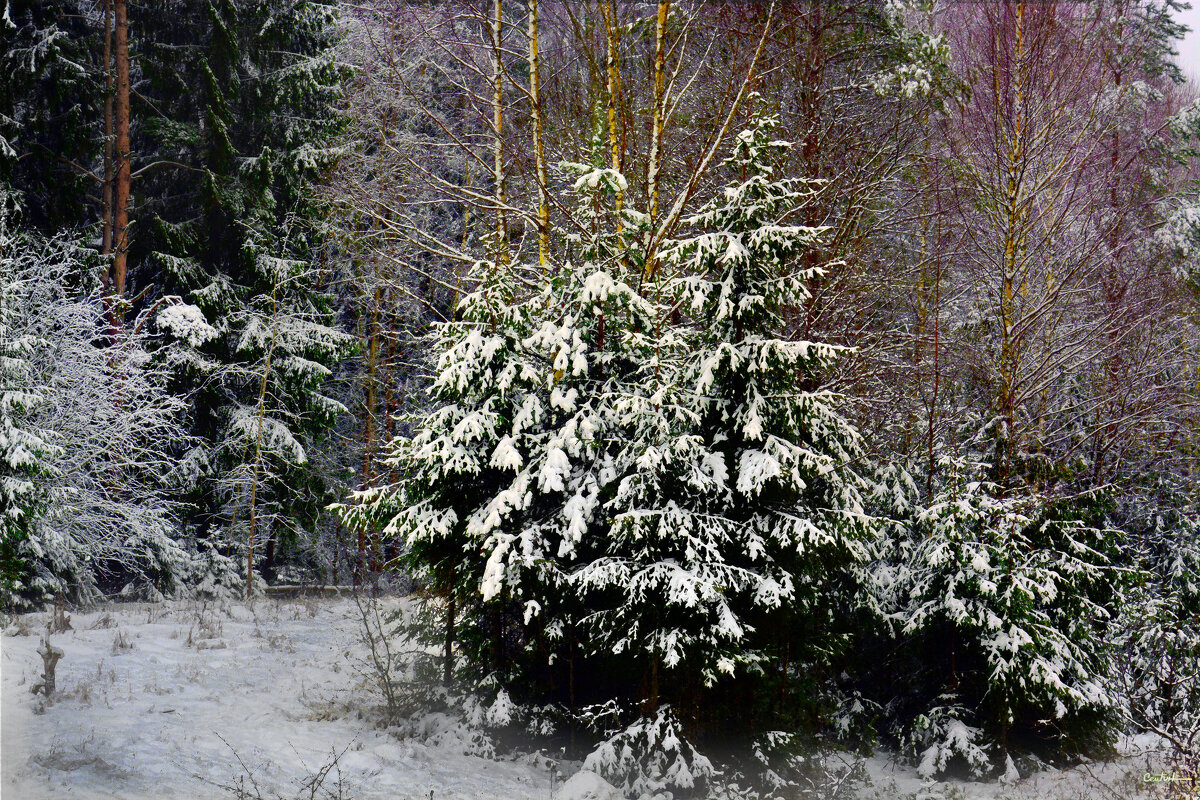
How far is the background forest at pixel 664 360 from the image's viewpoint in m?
7.34

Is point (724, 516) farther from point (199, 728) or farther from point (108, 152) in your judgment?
point (108, 152)

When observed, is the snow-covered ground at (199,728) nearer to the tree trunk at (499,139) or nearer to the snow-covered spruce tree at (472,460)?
the snow-covered spruce tree at (472,460)

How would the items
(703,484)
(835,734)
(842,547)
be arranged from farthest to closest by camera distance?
(835,734) < (842,547) < (703,484)

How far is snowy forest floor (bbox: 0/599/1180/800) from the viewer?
6066mm

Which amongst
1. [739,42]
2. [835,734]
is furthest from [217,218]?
[835,734]

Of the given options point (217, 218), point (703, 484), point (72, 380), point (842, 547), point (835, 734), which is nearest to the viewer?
point (703, 484)

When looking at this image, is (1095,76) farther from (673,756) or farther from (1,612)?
(1,612)

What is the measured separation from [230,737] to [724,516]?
489 centimetres

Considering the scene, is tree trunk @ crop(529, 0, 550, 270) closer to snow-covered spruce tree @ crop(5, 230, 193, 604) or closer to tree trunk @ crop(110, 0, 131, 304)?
snow-covered spruce tree @ crop(5, 230, 193, 604)

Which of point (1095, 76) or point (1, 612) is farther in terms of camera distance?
point (1095, 76)

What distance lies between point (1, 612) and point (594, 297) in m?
9.32

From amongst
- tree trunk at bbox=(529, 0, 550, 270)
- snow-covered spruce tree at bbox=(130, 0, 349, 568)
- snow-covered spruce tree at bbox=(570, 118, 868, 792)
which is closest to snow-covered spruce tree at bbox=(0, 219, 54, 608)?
snow-covered spruce tree at bbox=(130, 0, 349, 568)

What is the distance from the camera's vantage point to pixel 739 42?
1068 centimetres

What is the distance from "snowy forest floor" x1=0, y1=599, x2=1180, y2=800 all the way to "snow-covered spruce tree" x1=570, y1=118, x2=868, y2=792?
1338 millimetres
